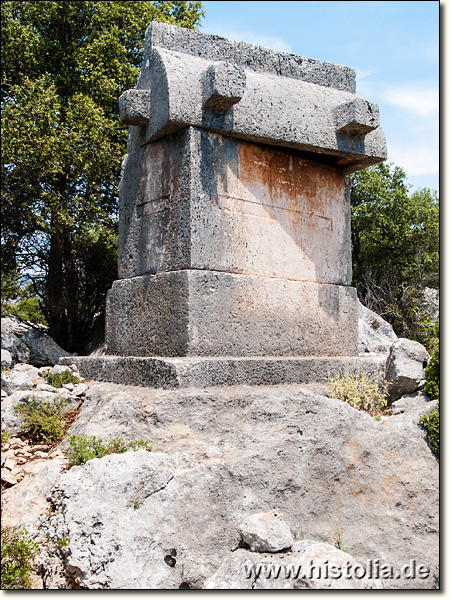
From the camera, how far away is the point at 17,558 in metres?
3.52

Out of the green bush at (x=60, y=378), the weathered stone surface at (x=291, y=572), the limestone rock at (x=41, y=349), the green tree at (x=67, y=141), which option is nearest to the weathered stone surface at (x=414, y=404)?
the weathered stone surface at (x=291, y=572)

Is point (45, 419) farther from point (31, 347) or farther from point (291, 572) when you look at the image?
point (31, 347)

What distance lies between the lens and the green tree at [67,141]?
436 inches

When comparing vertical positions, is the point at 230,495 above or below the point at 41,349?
below

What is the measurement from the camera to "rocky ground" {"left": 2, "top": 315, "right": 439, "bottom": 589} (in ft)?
11.3

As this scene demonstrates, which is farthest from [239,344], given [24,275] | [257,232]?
[24,275]

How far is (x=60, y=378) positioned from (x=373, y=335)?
5.12 metres

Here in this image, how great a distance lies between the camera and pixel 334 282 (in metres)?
6.59

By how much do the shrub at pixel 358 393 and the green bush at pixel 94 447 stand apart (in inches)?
74.9

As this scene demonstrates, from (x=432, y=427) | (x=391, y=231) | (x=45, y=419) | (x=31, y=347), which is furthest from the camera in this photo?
(x=391, y=231)

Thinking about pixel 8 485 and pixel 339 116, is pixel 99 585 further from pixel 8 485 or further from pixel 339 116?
pixel 339 116

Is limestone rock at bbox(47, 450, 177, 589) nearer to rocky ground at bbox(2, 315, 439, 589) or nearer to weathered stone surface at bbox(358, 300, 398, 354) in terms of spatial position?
rocky ground at bbox(2, 315, 439, 589)

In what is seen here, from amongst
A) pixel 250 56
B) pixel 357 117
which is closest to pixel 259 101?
pixel 250 56

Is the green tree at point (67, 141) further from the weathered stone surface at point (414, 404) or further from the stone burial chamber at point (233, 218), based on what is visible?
the weathered stone surface at point (414, 404)
